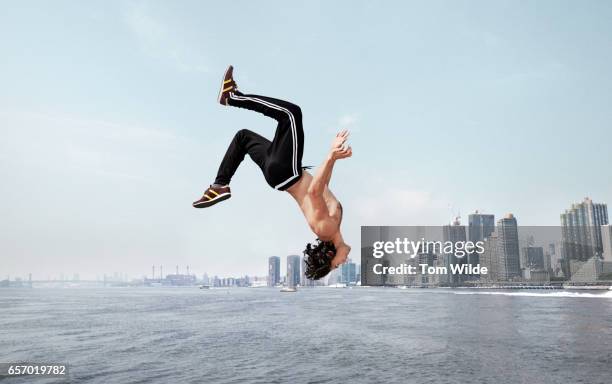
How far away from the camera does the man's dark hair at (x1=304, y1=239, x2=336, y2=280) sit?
5547mm

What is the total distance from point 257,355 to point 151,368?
10231 millimetres

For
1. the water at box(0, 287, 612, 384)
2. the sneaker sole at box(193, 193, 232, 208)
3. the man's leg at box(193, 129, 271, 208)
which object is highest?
the man's leg at box(193, 129, 271, 208)

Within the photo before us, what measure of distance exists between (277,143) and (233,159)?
22.2 inches

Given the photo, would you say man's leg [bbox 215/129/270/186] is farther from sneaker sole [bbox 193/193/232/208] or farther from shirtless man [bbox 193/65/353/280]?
sneaker sole [bbox 193/193/232/208]

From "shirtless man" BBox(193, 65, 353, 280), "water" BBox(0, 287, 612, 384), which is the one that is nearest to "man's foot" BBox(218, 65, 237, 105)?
"shirtless man" BBox(193, 65, 353, 280)

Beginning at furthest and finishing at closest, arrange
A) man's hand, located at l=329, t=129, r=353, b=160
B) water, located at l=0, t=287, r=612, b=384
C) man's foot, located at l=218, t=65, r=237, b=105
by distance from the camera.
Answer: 1. water, located at l=0, t=287, r=612, b=384
2. man's foot, located at l=218, t=65, r=237, b=105
3. man's hand, located at l=329, t=129, r=353, b=160

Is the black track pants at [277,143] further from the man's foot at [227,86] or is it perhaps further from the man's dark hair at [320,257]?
the man's dark hair at [320,257]

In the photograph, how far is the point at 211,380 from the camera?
A: 34594 millimetres

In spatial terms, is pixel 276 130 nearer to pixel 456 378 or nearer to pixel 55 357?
pixel 456 378

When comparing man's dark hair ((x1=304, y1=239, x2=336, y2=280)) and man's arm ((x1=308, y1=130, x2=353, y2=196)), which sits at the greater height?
man's arm ((x1=308, y1=130, x2=353, y2=196))

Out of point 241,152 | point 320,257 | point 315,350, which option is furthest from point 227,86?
point 315,350

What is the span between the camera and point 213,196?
16.8ft

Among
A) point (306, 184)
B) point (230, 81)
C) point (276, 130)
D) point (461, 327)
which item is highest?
point (230, 81)

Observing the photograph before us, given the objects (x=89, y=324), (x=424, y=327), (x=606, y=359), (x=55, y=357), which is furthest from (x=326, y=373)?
(x=89, y=324)
